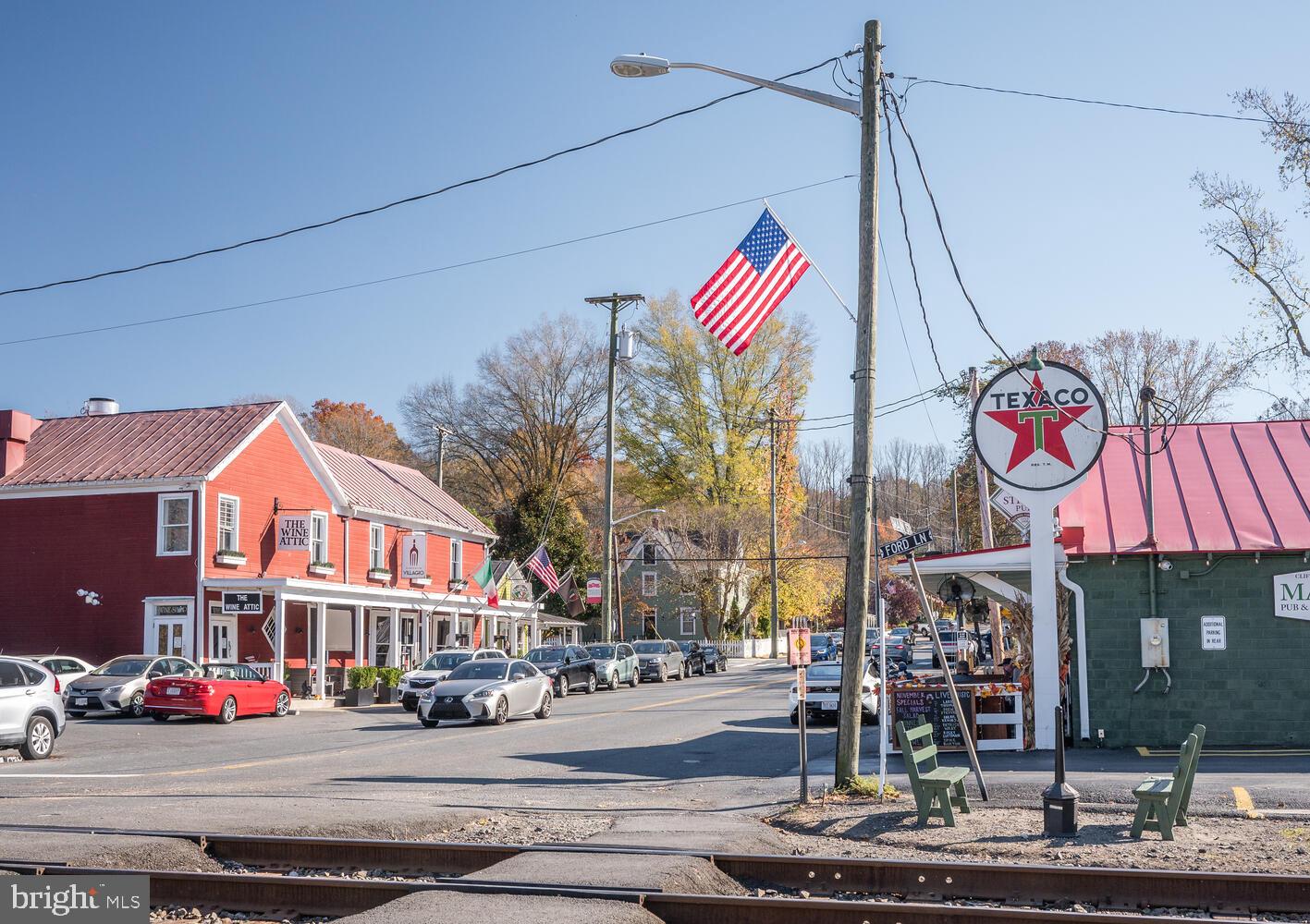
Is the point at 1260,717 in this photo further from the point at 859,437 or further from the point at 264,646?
the point at 264,646

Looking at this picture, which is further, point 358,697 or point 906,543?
point 358,697

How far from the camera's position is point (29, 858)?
372 inches

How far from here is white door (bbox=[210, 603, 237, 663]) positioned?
34781 millimetres

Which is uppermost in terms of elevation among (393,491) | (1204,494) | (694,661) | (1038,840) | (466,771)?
(393,491)

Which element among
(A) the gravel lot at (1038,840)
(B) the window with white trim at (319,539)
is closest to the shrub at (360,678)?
(B) the window with white trim at (319,539)

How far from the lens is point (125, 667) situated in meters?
28.8

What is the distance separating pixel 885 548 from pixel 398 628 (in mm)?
33769

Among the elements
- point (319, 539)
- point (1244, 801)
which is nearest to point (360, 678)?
point (319, 539)

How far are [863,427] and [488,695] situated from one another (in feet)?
47.0

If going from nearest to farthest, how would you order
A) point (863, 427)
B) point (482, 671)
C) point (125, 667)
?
1. point (863, 427)
2. point (482, 671)
3. point (125, 667)

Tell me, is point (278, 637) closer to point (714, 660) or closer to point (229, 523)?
point (229, 523)

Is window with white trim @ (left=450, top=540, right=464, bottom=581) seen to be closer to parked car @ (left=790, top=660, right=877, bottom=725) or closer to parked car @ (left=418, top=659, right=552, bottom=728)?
parked car @ (left=418, top=659, right=552, bottom=728)

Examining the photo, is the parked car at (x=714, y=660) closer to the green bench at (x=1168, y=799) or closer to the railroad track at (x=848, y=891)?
the green bench at (x=1168, y=799)

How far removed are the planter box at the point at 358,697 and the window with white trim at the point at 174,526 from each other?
5935 mm
